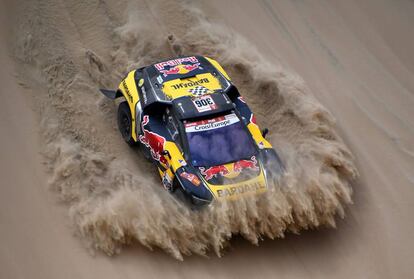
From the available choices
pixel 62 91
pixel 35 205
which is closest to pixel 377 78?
pixel 62 91

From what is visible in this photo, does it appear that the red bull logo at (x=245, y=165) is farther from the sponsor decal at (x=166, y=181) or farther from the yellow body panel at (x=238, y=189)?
→ the sponsor decal at (x=166, y=181)

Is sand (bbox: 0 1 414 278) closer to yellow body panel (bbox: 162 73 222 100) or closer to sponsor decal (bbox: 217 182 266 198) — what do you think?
sponsor decal (bbox: 217 182 266 198)

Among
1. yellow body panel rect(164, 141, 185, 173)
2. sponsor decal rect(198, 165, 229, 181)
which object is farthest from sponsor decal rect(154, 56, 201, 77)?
sponsor decal rect(198, 165, 229, 181)

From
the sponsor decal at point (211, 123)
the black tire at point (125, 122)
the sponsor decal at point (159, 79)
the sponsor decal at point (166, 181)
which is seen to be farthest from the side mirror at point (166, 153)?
the sponsor decal at point (159, 79)

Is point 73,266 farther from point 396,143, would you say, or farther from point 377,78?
point 377,78

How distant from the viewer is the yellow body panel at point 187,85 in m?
7.89

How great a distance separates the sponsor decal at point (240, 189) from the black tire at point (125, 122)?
1859mm

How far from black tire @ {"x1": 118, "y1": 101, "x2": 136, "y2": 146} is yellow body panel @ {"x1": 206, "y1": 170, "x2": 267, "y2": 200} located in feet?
5.84

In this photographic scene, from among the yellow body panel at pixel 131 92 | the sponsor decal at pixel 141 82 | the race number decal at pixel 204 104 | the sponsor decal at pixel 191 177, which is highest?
the race number decal at pixel 204 104

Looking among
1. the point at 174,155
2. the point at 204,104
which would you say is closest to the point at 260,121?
the point at 204,104

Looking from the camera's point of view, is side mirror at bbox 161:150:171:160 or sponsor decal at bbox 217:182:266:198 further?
side mirror at bbox 161:150:171:160

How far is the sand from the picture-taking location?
6.97 metres

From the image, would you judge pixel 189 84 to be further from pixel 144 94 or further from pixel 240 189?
pixel 240 189

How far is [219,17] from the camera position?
11.1 metres
